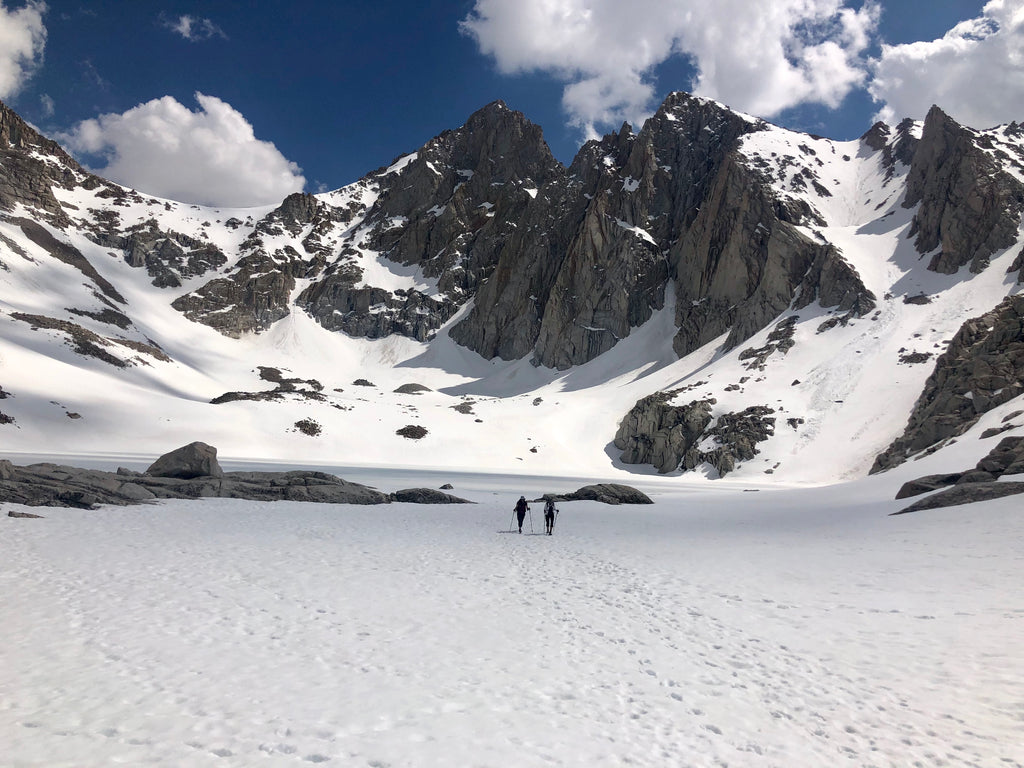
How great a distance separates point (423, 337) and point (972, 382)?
393 feet

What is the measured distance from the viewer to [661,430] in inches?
2552

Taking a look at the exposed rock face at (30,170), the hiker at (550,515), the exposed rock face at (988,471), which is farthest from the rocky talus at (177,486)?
the exposed rock face at (30,170)

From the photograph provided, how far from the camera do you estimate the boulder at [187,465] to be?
93.9ft

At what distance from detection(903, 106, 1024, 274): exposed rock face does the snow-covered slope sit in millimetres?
1219

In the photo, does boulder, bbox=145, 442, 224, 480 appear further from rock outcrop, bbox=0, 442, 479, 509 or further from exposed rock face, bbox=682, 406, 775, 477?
exposed rock face, bbox=682, 406, 775, 477

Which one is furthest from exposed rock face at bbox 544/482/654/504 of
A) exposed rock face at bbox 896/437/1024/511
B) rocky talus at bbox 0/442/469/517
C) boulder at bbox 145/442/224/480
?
boulder at bbox 145/442/224/480

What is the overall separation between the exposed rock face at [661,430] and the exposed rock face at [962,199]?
4339cm

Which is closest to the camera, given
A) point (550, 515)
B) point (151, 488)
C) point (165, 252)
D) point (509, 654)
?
point (509, 654)

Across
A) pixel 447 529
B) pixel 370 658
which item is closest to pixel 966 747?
pixel 370 658

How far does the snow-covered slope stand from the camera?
55312 mm

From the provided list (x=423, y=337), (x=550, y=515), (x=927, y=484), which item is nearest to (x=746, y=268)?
(x=423, y=337)

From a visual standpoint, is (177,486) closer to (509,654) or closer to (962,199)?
(509,654)

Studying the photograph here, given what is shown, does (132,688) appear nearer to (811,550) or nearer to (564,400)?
(811,550)

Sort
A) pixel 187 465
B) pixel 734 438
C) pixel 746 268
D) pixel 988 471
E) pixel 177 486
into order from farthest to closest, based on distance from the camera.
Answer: pixel 746 268
pixel 734 438
pixel 187 465
pixel 177 486
pixel 988 471
